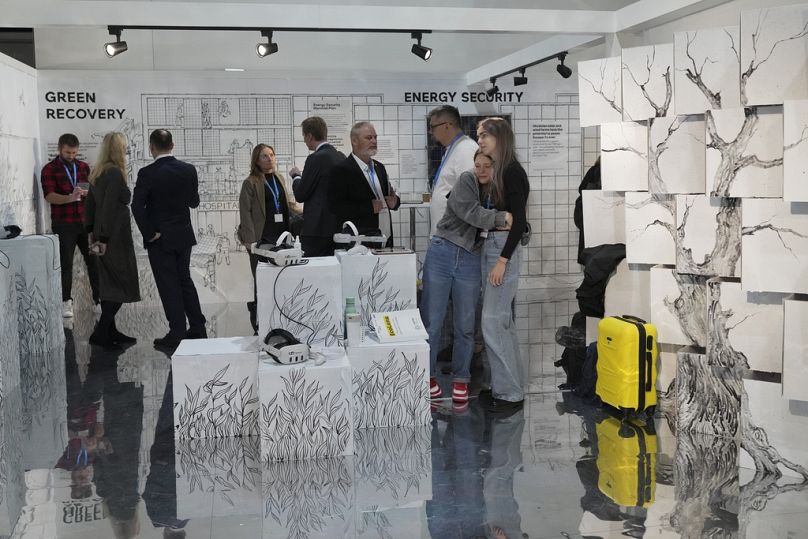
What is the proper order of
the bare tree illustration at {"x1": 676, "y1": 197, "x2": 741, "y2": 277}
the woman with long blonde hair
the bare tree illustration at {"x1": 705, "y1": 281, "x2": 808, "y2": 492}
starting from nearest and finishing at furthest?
the bare tree illustration at {"x1": 705, "y1": 281, "x2": 808, "y2": 492} → the bare tree illustration at {"x1": 676, "y1": 197, "x2": 741, "y2": 277} → the woman with long blonde hair

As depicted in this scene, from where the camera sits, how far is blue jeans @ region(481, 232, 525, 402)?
187 inches

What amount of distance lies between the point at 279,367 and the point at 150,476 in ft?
2.30

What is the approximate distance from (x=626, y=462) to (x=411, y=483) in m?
0.94

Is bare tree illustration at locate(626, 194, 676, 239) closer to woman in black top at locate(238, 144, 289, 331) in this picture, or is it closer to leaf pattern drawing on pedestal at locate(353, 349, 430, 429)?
leaf pattern drawing on pedestal at locate(353, 349, 430, 429)

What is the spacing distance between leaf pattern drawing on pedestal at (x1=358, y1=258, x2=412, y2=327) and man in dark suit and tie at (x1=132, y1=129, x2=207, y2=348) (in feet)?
6.53

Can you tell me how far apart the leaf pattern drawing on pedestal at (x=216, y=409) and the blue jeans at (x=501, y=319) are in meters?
1.24

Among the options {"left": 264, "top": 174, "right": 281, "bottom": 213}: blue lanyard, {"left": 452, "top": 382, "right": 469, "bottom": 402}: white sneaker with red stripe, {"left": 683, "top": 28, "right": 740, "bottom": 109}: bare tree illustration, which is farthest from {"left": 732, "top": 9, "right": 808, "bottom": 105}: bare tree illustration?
{"left": 264, "top": 174, "right": 281, "bottom": 213}: blue lanyard

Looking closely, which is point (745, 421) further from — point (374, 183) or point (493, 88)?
point (493, 88)

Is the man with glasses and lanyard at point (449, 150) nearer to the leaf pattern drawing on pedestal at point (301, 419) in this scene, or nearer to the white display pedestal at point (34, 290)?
the leaf pattern drawing on pedestal at point (301, 419)

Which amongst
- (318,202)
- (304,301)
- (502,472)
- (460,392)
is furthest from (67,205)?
(502,472)

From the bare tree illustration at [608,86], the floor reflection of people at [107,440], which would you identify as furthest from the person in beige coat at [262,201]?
the bare tree illustration at [608,86]

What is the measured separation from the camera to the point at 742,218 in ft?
13.5

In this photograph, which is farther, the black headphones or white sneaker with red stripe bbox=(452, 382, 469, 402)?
white sneaker with red stripe bbox=(452, 382, 469, 402)

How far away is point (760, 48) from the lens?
398 centimetres
